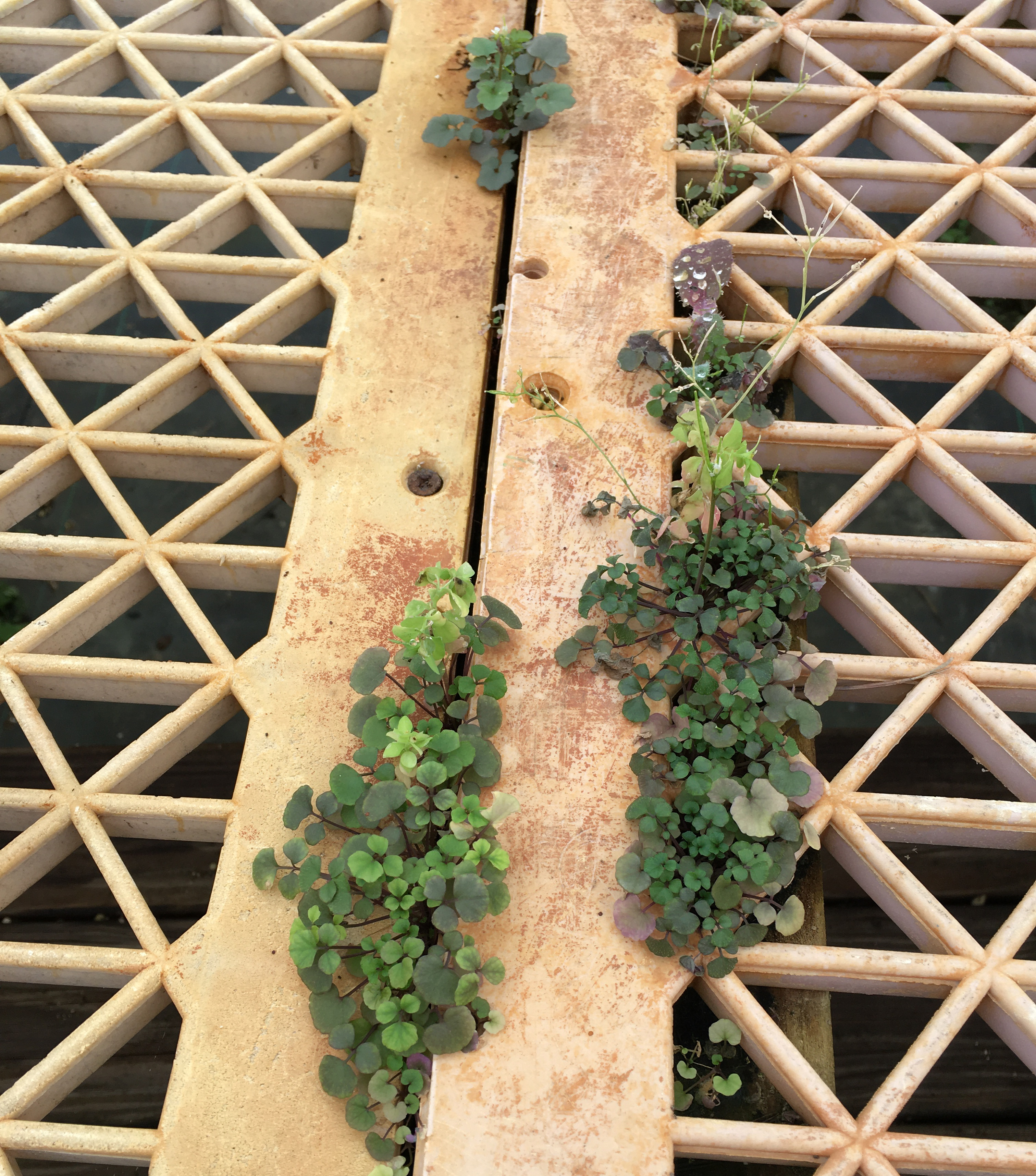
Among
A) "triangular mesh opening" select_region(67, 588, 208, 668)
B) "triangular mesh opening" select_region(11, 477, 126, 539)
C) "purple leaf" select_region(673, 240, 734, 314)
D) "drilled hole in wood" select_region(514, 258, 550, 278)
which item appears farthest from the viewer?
"triangular mesh opening" select_region(11, 477, 126, 539)

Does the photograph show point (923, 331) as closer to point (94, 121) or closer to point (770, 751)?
point (770, 751)

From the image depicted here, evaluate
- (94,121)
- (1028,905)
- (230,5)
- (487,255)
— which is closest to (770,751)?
(1028,905)

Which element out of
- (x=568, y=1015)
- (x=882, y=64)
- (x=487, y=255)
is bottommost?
(x=568, y=1015)

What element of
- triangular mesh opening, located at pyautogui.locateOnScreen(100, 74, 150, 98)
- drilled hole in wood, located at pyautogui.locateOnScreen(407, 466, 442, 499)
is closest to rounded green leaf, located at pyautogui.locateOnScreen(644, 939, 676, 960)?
drilled hole in wood, located at pyautogui.locateOnScreen(407, 466, 442, 499)

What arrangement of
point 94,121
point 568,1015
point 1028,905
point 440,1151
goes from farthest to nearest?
point 94,121
point 1028,905
point 568,1015
point 440,1151

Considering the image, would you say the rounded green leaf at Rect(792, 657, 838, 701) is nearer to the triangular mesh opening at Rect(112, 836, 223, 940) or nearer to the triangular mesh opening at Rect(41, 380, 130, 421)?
the triangular mesh opening at Rect(112, 836, 223, 940)

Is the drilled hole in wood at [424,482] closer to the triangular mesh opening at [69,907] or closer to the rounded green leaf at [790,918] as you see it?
the rounded green leaf at [790,918]

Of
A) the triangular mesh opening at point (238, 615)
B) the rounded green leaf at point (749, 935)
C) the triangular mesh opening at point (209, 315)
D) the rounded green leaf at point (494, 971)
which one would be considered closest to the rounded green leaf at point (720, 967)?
the rounded green leaf at point (749, 935)

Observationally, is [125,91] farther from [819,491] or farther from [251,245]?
[819,491]
